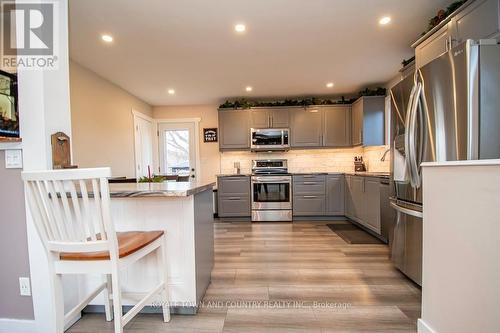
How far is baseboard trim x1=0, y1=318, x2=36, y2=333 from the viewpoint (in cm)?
149

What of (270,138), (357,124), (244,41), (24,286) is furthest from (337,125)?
(24,286)

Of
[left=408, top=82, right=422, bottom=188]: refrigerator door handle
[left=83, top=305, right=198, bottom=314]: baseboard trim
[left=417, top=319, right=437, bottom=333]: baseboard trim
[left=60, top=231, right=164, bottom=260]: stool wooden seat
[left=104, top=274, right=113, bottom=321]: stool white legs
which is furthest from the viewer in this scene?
[left=408, top=82, right=422, bottom=188]: refrigerator door handle

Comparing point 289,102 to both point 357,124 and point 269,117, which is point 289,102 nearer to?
point 269,117

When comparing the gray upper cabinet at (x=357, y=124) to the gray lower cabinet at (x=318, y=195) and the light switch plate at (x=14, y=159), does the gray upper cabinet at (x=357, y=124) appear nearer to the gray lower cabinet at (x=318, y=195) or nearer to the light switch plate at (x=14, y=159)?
the gray lower cabinet at (x=318, y=195)

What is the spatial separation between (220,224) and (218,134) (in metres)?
1.83

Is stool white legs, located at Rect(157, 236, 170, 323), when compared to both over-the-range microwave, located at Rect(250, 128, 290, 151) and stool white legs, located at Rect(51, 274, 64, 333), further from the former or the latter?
over-the-range microwave, located at Rect(250, 128, 290, 151)

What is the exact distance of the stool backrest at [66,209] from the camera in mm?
1051

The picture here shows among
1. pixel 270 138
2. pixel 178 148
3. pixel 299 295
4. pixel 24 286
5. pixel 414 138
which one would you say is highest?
pixel 270 138

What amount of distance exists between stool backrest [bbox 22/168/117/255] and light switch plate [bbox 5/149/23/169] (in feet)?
1.74

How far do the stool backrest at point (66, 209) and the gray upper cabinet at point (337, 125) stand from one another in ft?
13.6

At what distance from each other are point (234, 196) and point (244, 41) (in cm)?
273

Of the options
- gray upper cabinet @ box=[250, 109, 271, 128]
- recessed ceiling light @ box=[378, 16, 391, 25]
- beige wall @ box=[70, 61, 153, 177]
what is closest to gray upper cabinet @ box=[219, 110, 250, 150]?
gray upper cabinet @ box=[250, 109, 271, 128]

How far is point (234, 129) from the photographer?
4680 millimetres

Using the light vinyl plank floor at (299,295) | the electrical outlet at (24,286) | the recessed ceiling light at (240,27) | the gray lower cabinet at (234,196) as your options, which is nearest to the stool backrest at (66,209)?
the electrical outlet at (24,286)
